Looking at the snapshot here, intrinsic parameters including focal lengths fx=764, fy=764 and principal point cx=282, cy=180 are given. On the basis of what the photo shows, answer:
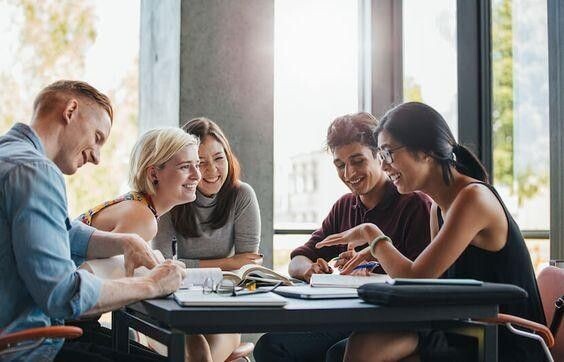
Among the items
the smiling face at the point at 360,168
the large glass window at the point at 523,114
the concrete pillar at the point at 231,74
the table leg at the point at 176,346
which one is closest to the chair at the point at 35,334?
the table leg at the point at 176,346

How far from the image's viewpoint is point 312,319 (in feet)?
5.35

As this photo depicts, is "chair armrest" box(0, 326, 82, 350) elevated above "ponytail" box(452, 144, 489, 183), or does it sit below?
below

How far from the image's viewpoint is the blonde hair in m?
3.02

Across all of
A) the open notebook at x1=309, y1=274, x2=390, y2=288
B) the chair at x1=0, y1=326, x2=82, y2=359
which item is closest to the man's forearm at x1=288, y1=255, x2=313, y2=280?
the open notebook at x1=309, y1=274, x2=390, y2=288

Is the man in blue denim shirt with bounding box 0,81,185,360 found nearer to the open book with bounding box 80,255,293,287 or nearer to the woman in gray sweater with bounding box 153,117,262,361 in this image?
the open book with bounding box 80,255,293,287

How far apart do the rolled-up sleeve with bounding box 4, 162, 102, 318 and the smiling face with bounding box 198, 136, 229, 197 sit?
1.63m

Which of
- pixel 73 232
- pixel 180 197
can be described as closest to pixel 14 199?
pixel 73 232

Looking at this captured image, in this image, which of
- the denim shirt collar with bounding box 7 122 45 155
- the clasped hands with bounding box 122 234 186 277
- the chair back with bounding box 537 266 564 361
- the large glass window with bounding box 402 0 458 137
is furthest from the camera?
the large glass window with bounding box 402 0 458 137

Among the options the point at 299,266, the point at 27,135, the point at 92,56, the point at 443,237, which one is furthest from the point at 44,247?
the point at 92,56

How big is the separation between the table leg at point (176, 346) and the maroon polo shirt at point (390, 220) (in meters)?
1.43

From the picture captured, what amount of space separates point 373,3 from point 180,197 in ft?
8.00

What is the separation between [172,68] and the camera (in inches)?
168

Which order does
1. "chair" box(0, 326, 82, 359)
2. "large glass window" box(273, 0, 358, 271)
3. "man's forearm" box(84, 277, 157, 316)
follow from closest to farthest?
"chair" box(0, 326, 82, 359) < "man's forearm" box(84, 277, 157, 316) < "large glass window" box(273, 0, 358, 271)

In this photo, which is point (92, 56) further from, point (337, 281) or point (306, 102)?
point (337, 281)
